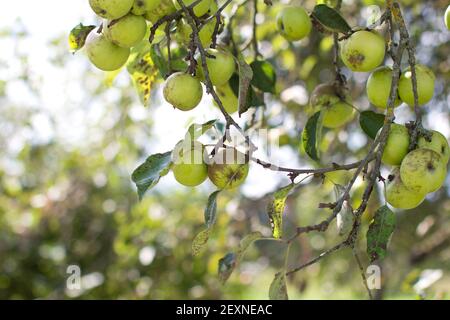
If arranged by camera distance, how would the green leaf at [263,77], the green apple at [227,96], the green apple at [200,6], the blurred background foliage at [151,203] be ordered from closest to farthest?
1. the green apple at [200,6]
2. the green apple at [227,96]
3. the green leaf at [263,77]
4. the blurred background foliage at [151,203]

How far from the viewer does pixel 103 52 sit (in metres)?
0.94

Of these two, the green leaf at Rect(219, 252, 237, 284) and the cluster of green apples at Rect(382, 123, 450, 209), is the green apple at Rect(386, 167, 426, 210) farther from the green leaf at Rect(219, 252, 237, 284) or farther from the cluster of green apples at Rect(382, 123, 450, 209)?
the green leaf at Rect(219, 252, 237, 284)

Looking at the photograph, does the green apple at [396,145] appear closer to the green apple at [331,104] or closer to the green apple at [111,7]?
the green apple at [331,104]

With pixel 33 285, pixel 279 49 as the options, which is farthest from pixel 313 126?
pixel 33 285

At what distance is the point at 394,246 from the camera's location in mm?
2793

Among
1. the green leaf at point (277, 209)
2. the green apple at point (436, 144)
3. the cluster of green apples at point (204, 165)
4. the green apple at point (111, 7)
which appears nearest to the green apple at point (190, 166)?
the cluster of green apples at point (204, 165)

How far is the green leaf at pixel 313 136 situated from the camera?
101 centimetres

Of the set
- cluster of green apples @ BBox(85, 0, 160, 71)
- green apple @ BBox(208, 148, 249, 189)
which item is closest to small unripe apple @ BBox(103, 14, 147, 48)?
cluster of green apples @ BBox(85, 0, 160, 71)

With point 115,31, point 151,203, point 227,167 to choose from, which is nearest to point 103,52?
point 115,31

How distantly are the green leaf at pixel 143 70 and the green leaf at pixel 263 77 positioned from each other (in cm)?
20

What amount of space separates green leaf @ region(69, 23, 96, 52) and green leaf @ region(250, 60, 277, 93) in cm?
35

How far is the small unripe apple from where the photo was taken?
888 millimetres

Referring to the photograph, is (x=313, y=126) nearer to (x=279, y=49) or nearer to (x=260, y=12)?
(x=279, y=49)

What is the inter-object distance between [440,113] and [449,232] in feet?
1.72
